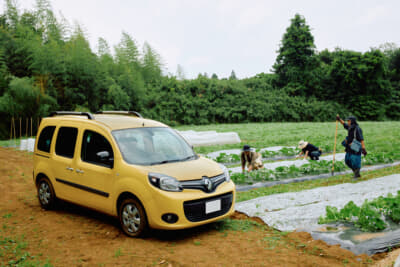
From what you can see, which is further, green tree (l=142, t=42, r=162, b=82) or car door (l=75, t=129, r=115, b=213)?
green tree (l=142, t=42, r=162, b=82)

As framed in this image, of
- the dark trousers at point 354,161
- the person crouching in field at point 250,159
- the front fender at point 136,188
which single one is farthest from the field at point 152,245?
the dark trousers at point 354,161

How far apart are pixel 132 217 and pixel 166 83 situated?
28168 millimetres

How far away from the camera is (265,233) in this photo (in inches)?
193

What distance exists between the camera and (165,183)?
4551mm

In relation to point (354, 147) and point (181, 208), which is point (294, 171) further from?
point (181, 208)

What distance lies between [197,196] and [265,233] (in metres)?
1.21

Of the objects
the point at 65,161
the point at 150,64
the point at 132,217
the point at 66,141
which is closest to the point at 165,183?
the point at 132,217

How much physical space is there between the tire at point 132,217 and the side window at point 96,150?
680 mm

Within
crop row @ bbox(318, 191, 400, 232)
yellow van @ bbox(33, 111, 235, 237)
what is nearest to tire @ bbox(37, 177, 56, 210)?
yellow van @ bbox(33, 111, 235, 237)

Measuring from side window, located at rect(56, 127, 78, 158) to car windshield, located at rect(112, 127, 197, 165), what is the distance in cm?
103

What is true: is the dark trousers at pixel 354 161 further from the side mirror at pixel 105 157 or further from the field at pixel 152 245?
the side mirror at pixel 105 157

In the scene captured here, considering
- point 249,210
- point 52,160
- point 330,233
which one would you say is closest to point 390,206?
point 330,233

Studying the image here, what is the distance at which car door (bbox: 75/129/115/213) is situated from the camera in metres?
5.07

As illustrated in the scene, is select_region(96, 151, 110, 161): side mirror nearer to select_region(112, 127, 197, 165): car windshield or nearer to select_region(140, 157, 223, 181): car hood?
select_region(112, 127, 197, 165): car windshield
